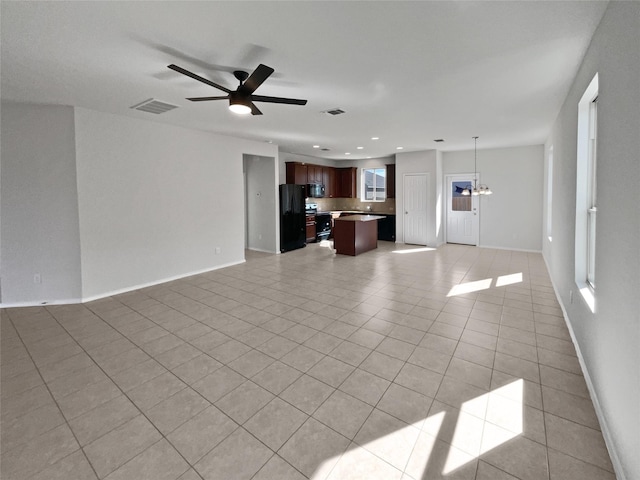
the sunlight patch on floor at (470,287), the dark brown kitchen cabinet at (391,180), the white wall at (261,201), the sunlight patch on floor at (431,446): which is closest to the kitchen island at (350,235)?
the white wall at (261,201)

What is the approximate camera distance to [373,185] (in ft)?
35.0

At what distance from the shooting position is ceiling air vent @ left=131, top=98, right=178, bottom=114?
4020mm

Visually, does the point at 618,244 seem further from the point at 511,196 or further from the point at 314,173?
the point at 314,173

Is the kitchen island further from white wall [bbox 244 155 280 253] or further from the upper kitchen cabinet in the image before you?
the upper kitchen cabinet

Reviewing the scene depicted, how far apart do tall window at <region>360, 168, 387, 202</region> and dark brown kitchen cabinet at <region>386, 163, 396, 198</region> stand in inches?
27.8

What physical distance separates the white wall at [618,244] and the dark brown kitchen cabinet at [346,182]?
8168 mm

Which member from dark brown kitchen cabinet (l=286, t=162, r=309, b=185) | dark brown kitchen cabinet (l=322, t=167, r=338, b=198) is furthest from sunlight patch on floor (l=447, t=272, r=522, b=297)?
dark brown kitchen cabinet (l=322, t=167, r=338, b=198)

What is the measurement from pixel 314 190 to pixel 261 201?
1934 millimetres

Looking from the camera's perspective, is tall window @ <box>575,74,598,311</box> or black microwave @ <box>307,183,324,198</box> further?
black microwave @ <box>307,183,324,198</box>

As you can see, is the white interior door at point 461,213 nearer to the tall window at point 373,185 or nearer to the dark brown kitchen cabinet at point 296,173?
the tall window at point 373,185

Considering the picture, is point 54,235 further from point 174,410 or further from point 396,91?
point 396,91

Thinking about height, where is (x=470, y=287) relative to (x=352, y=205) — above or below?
below

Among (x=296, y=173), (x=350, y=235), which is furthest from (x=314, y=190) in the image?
(x=350, y=235)

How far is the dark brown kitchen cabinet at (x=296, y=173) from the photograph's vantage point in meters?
8.74
